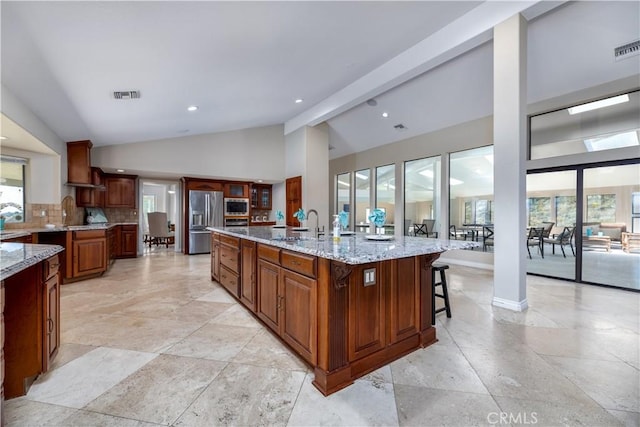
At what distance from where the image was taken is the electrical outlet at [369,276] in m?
1.84

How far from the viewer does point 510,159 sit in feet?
9.99

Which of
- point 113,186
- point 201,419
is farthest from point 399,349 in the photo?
point 113,186

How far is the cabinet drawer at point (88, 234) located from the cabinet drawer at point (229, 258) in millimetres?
2487

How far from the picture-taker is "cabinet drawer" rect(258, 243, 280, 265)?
2277 millimetres

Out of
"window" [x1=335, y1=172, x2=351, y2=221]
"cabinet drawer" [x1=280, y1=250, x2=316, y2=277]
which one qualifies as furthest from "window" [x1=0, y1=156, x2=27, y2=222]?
"window" [x1=335, y1=172, x2=351, y2=221]

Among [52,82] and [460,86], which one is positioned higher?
[460,86]

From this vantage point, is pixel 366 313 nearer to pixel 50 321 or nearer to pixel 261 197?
pixel 50 321

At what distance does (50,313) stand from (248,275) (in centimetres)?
152

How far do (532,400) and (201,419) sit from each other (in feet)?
6.29

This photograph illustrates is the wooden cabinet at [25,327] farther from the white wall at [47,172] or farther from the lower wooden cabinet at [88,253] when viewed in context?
the white wall at [47,172]

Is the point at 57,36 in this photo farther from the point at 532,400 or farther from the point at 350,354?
the point at 532,400

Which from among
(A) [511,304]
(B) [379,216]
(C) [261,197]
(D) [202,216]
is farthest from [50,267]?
(C) [261,197]

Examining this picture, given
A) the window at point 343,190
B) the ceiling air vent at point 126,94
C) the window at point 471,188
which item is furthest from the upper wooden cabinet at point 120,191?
the window at point 471,188

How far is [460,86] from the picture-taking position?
15.3 ft
